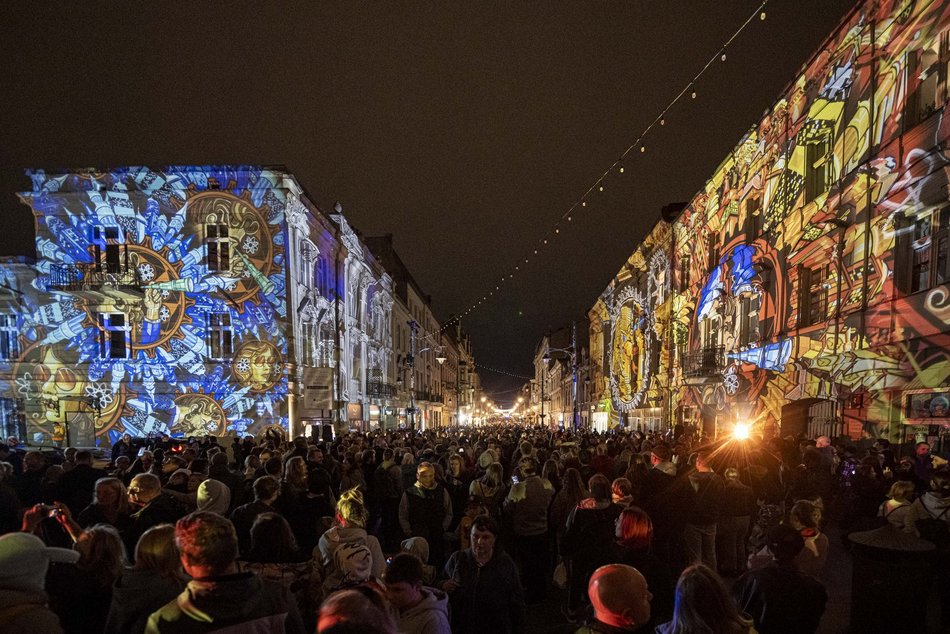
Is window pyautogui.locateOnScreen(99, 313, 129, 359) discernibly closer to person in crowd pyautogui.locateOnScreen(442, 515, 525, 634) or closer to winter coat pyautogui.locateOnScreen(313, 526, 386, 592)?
winter coat pyautogui.locateOnScreen(313, 526, 386, 592)

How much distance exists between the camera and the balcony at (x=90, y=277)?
23.7 meters

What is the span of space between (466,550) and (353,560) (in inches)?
43.4

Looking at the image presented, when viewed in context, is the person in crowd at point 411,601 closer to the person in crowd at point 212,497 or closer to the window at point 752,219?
the person in crowd at point 212,497

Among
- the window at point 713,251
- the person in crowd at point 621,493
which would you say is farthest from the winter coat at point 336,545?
the window at point 713,251

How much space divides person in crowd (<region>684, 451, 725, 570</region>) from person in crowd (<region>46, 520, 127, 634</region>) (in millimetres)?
6098

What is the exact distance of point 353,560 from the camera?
3.63m

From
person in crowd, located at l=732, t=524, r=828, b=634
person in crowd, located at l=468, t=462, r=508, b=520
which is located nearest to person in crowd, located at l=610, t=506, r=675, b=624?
person in crowd, located at l=732, t=524, r=828, b=634

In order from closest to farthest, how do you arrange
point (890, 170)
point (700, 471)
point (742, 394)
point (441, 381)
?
point (700, 471) < point (890, 170) < point (742, 394) < point (441, 381)

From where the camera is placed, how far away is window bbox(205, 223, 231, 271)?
24125 mm

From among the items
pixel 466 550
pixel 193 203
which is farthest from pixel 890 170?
pixel 193 203

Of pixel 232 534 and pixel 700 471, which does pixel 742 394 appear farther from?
pixel 232 534

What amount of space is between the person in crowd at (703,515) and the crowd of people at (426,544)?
20 millimetres

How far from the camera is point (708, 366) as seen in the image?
2241cm

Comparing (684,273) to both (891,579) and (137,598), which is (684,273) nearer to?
(891,579)
